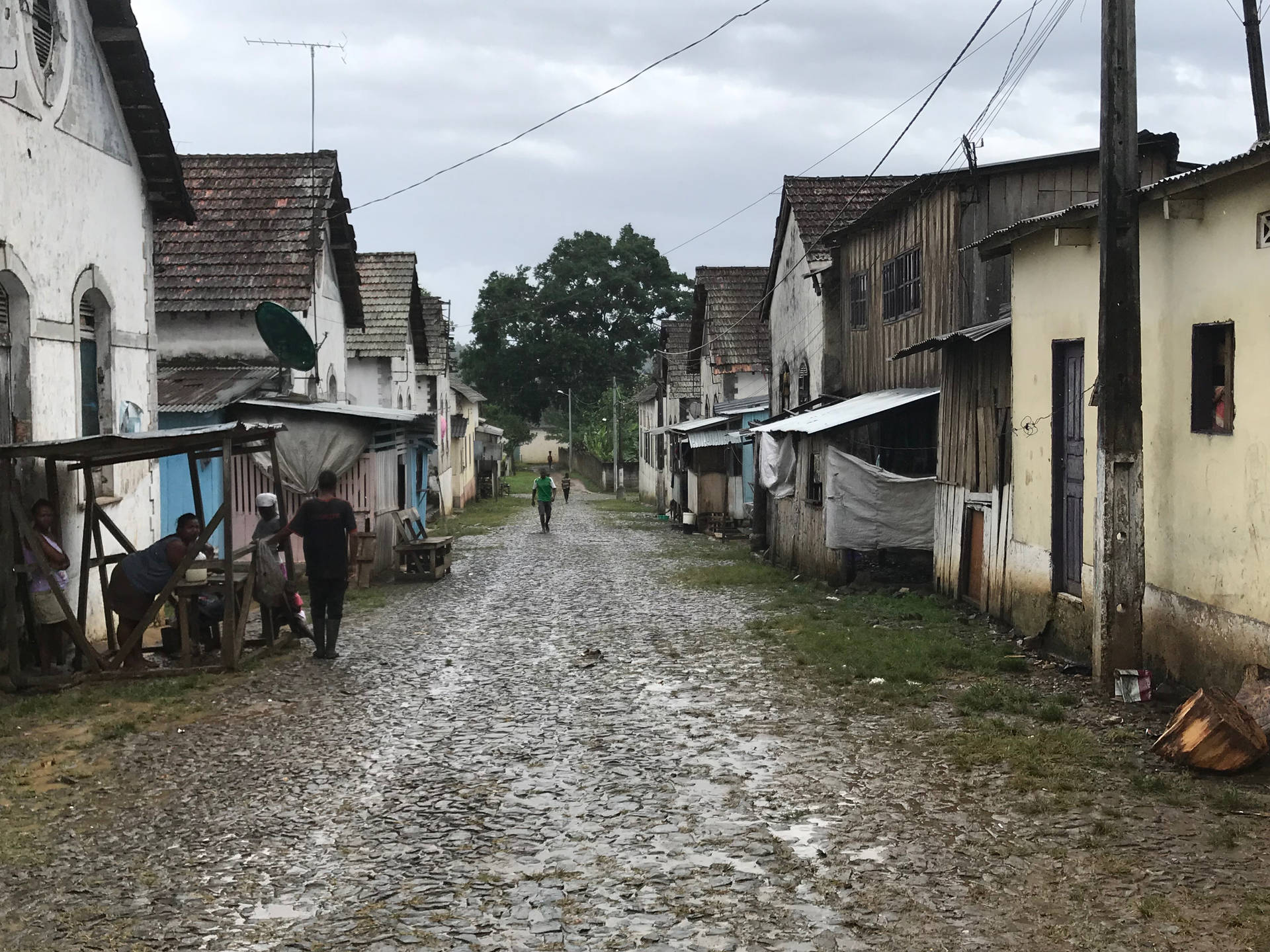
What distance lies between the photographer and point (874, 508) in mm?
17266

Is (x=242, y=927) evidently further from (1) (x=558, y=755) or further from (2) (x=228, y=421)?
(2) (x=228, y=421)

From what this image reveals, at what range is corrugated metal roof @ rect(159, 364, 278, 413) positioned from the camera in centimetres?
1803

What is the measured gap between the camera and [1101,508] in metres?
9.75

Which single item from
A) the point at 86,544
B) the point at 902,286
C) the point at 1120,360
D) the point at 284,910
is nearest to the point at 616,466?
the point at 902,286

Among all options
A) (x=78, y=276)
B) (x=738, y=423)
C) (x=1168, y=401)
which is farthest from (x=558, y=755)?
(x=738, y=423)

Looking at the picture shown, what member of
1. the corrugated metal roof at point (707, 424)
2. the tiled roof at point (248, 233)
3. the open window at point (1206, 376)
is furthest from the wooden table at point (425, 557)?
the corrugated metal roof at point (707, 424)

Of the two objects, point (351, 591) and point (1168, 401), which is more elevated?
point (1168, 401)

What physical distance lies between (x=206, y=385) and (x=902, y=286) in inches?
418

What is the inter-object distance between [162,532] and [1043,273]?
11184mm

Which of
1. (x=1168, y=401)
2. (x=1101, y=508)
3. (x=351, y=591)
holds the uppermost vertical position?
(x=1168, y=401)

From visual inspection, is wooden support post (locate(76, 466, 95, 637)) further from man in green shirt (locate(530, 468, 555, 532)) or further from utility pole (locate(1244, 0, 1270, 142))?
man in green shirt (locate(530, 468, 555, 532))

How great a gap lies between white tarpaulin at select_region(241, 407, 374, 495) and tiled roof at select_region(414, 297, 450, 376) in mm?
17170

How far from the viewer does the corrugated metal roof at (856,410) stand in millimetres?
16641

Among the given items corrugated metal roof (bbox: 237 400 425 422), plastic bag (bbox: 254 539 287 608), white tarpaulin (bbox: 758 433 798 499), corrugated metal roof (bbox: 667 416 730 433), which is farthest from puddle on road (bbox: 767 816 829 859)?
corrugated metal roof (bbox: 667 416 730 433)
